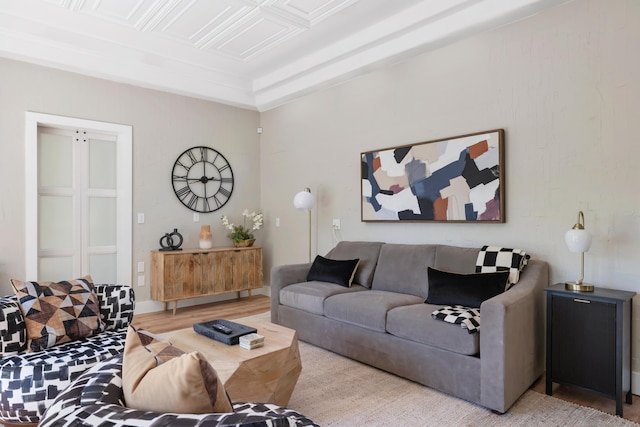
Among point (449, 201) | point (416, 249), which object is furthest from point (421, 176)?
point (416, 249)

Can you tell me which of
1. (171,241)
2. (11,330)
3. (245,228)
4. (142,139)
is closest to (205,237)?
(171,241)

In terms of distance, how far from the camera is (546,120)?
120 inches

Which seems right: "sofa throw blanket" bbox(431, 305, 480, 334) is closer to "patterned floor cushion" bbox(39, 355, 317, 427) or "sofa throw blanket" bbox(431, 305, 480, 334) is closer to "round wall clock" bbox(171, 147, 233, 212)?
"patterned floor cushion" bbox(39, 355, 317, 427)

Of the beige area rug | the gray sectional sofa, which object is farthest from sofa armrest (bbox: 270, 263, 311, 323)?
the beige area rug

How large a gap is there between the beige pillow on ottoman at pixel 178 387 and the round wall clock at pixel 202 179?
14.1 feet

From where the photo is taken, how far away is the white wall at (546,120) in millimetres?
2697

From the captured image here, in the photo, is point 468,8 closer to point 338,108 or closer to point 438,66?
point 438,66

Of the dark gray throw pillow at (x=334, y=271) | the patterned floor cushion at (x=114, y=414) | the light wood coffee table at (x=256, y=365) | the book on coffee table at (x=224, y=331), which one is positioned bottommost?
the light wood coffee table at (x=256, y=365)

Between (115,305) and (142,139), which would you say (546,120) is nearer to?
(115,305)

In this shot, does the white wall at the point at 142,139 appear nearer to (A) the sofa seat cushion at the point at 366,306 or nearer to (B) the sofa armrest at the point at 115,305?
(B) the sofa armrest at the point at 115,305

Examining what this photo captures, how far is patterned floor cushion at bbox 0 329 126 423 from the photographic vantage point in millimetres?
1865

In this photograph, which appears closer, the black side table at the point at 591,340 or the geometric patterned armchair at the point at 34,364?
the geometric patterned armchair at the point at 34,364

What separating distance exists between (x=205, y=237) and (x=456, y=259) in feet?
9.94

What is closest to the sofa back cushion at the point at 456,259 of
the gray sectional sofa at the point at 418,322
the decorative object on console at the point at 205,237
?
the gray sectional sofa at the point at 418,322
